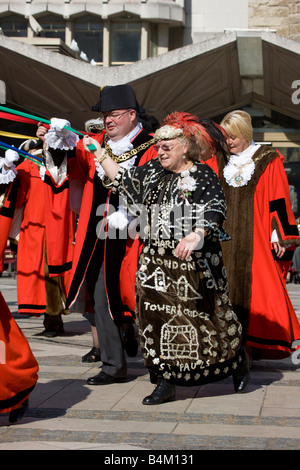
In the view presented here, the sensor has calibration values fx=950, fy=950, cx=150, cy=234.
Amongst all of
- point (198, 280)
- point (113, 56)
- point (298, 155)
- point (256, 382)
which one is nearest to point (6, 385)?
point (198, 280)

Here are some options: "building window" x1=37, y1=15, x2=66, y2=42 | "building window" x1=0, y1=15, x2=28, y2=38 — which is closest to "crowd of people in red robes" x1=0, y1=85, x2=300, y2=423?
"building window" x1=37, y1=15, x2=66, y2=42

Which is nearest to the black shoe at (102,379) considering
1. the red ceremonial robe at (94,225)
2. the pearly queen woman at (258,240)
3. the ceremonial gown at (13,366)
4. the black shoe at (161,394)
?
the red ceremonial robe at (94,225)

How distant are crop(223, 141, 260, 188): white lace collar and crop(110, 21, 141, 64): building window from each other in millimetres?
29526

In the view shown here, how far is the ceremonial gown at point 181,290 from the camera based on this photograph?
16.9 ft

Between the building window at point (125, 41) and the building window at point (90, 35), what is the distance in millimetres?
501

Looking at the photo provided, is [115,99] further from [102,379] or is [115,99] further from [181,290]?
[102,379]

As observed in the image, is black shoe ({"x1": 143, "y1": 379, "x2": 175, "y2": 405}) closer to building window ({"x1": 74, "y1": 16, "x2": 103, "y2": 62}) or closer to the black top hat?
the black top hat

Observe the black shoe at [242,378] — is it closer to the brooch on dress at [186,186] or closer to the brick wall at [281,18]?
the brooch on dress at [186,186]

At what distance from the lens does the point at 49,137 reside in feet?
17.9

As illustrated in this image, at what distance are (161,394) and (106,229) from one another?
120 cm

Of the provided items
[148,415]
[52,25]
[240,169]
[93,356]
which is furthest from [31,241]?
[52,25]

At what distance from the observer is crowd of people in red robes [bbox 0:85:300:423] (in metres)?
5.43

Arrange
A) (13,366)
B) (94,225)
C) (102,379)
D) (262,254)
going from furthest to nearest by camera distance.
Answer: (262,254)
(94,225)
(102,379)
(13,366)

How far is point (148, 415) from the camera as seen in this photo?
4879mm
